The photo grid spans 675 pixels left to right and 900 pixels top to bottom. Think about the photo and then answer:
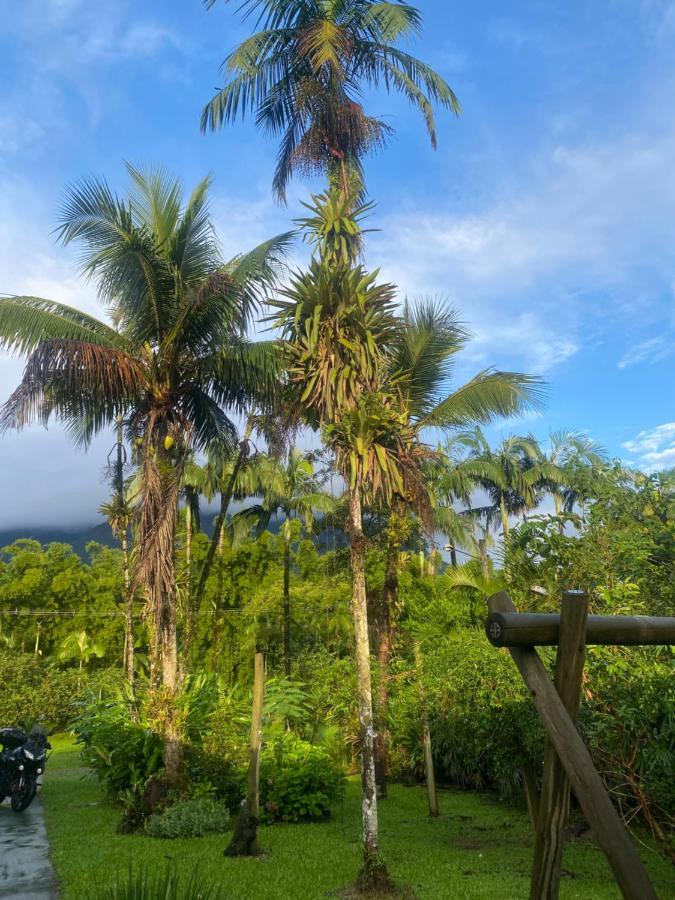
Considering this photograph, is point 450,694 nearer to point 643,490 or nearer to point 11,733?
point 643,490

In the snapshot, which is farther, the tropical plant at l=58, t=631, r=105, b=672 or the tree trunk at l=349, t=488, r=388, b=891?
the tropical plant at l=58, t=631, r=105, b=672

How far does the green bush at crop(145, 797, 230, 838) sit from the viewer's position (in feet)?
36.0

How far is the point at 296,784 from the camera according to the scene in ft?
42.0

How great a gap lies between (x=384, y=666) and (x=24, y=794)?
7.14 metres

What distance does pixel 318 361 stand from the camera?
10484 millimetres

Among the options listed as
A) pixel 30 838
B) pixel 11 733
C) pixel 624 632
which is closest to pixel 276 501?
pixel 11 733

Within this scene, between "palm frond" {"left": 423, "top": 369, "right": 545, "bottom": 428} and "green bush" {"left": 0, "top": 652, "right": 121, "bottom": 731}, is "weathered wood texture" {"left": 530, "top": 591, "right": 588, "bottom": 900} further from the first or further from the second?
"green bush" {"left": 0, "top": 652, "right": 121, "bottom": 731}

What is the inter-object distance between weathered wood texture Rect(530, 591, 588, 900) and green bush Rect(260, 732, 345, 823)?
31.7ft

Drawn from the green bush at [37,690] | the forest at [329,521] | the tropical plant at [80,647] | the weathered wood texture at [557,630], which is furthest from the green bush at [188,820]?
the tropical plant at [80,647]

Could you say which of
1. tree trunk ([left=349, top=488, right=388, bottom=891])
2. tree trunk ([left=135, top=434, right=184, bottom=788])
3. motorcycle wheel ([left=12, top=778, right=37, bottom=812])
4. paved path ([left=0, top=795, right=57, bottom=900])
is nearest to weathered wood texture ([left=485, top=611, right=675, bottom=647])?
tree trunk ([left=349, top=488, right=388, bottom=891])

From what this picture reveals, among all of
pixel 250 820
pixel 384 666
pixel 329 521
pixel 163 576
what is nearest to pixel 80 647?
pixel 329 521

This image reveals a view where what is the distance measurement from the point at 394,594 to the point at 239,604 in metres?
16.7

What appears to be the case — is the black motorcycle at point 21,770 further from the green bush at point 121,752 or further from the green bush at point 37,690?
the green bush at point 37,690

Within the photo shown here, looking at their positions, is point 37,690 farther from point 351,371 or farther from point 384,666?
point 351,371
